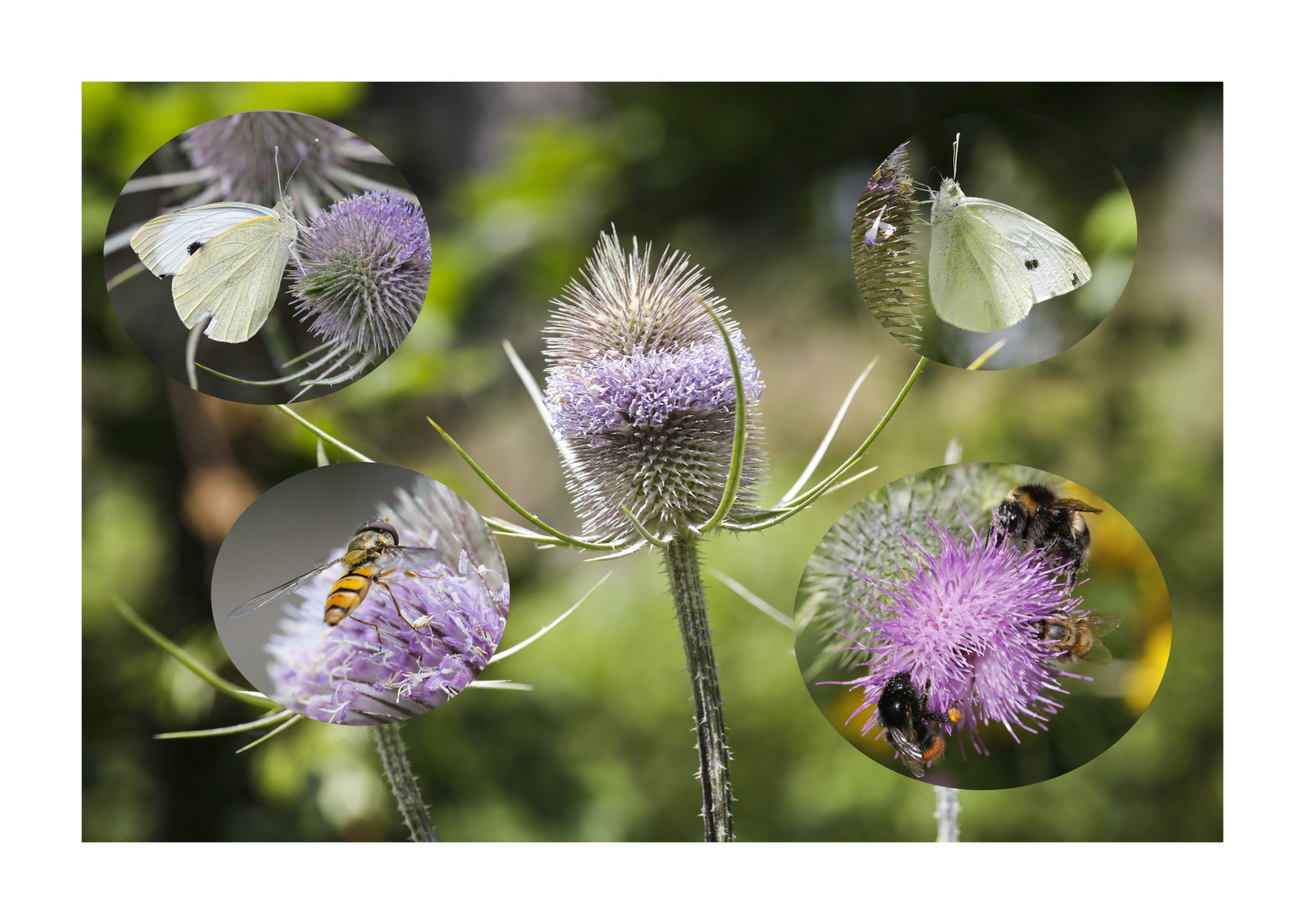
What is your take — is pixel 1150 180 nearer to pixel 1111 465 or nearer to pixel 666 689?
pixel 1111 465

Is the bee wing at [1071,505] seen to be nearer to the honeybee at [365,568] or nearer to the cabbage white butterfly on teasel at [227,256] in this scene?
the honeybee at [365,568]

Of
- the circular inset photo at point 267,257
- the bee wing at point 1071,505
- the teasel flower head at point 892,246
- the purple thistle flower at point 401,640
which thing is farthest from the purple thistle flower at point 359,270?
the bee wing at point 1071,505

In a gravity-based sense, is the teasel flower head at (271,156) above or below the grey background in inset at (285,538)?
above

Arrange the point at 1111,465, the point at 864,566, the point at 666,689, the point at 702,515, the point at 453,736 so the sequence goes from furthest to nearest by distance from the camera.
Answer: the point at 666,689, the point at 453,736, the point at 1111,465, the point at 864,566, the point at 702,515

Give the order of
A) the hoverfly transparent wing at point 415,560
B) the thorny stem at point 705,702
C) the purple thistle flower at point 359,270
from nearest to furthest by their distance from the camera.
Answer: the thorny stem at point 705,702 < the hoverfly transparent wing at point 415,560 < the purple thistle flower at point 359,270

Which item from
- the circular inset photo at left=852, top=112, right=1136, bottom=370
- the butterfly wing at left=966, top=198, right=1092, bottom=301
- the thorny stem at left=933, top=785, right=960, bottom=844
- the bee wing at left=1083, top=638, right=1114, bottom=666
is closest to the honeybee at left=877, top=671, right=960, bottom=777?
the thorny stem at left=933, top=785, right=960, bottom=844

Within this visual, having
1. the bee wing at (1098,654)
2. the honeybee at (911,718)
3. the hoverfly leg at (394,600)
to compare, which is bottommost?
the honeybee at (911,718)

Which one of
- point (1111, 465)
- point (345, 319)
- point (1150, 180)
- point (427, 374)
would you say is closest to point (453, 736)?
point (427, 374)
